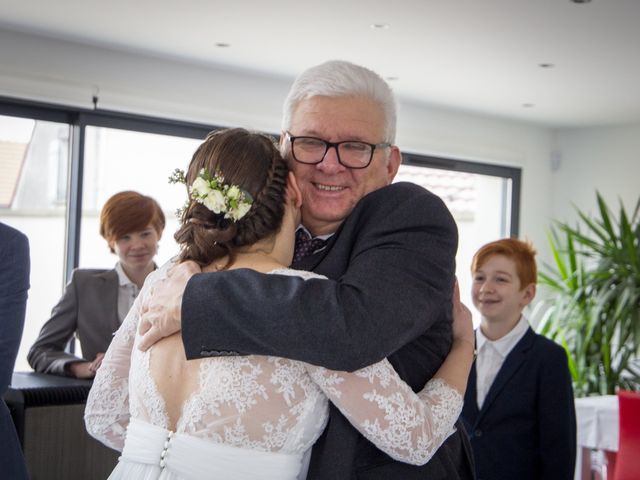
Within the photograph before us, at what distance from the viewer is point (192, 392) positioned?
5.04 feet

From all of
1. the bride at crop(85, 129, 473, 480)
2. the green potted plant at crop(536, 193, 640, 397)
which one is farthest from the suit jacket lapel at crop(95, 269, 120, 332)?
the green potted plant at crop(536, 193, 640, 397)

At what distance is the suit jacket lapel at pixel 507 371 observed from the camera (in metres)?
3.07

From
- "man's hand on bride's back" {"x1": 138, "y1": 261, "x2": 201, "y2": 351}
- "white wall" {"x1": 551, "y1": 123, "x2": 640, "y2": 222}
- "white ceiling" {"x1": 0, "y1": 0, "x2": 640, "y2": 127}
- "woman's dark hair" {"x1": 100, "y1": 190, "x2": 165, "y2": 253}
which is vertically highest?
"white ceiling" {"x1": 0, "y1": 0, "x2": 640, "y2": 127}

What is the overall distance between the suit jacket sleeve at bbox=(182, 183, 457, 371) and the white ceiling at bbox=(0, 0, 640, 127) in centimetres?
363

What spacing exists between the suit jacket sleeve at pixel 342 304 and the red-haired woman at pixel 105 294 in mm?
2685

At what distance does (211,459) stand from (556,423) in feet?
5.50

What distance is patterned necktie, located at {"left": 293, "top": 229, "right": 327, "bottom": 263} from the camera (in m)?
1.83

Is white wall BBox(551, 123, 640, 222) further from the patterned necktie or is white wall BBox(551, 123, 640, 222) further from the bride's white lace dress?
the bride's white lace dress

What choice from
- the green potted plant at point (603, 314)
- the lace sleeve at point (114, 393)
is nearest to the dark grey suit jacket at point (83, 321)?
the lace sleeve at point (114, 393)

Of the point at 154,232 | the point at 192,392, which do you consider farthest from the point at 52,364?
the point at 192,392

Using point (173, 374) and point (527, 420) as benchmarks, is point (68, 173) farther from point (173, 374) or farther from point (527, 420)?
point (173, 374)

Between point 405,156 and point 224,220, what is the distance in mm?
7057

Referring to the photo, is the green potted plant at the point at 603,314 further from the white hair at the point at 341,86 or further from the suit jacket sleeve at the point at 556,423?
the white hair at the point at 341,86

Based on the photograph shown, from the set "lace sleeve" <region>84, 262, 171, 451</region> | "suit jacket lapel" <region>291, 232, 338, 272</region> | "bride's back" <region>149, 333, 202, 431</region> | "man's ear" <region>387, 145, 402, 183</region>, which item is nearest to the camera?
"bride's back" <region>149, 333, 202, 431</region>
